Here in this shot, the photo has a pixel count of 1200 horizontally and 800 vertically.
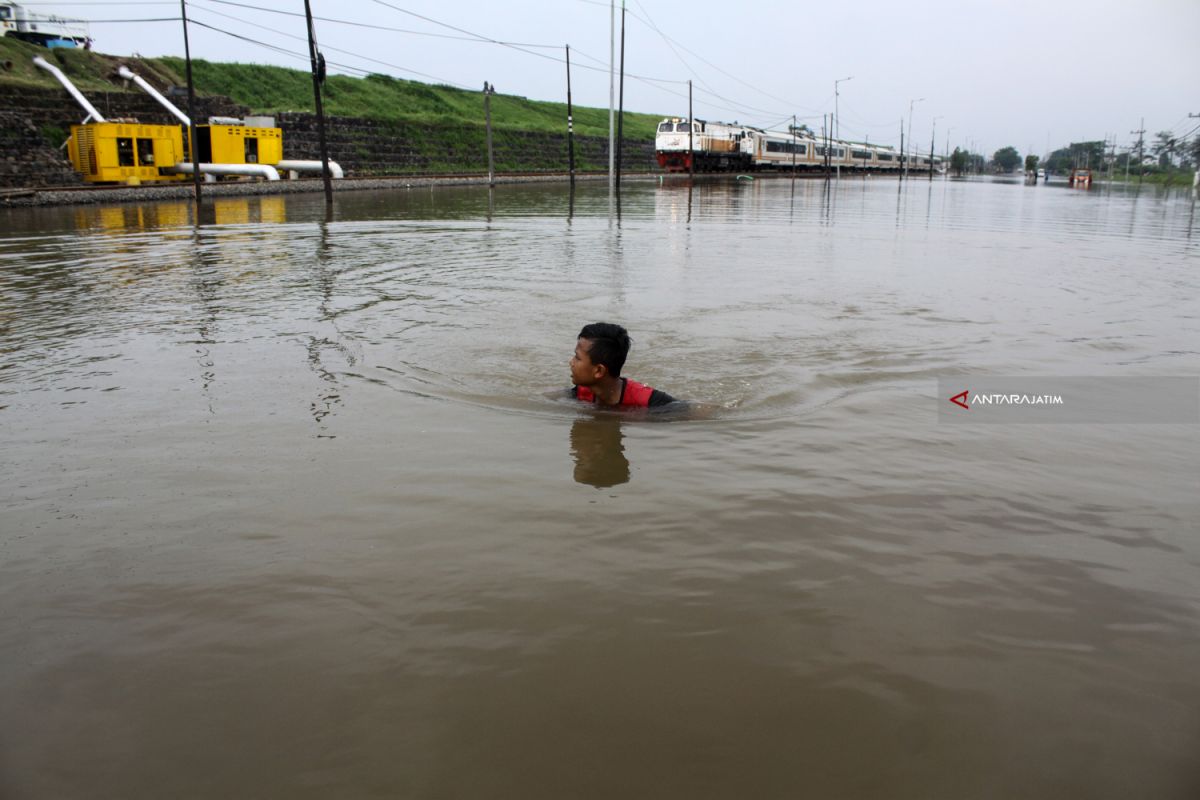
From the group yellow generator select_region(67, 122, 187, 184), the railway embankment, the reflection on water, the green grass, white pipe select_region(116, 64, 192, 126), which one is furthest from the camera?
the green grass

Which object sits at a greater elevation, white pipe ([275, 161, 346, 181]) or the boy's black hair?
white pipe ([275, 161, 346, 181])

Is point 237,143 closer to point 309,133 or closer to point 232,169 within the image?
point 232,169

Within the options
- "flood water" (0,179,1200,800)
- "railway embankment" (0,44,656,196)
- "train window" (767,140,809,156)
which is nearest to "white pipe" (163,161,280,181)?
"railway embankment" (0,44,656,196)

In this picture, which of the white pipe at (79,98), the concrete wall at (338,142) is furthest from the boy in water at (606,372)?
the white pipe at (79,98)

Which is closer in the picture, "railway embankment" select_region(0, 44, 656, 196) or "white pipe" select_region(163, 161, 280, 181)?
"railway embankment" select_region(0, 44, 656, 196)

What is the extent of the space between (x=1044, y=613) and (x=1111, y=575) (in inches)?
20.5

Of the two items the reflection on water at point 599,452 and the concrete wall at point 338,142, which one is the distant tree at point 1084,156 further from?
the reflection on water at point 599,452

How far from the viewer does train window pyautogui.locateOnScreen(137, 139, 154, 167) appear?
31.4 m

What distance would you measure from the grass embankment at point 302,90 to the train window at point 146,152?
17.9 feet

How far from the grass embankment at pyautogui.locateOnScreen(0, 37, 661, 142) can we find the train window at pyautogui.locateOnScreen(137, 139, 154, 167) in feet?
17.9

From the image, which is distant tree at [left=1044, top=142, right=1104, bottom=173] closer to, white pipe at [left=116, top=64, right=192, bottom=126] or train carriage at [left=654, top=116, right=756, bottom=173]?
train carriage at [left=654, top=116, right=756, bottom=173]

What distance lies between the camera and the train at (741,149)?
59.5 meters

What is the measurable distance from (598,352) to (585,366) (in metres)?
0.12

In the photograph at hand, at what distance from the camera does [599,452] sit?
5.02 meters
